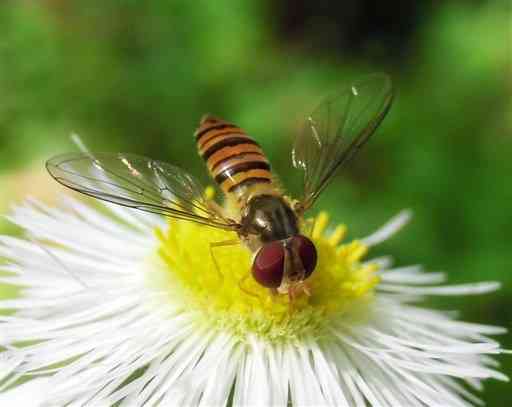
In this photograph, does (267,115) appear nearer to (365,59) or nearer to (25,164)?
(365,59)

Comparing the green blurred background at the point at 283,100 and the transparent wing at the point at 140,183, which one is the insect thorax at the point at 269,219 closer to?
the transparent wing at the point at 140,183

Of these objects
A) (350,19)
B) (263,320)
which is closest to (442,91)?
(350,19)

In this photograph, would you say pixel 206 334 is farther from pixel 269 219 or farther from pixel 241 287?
pixel 269 219

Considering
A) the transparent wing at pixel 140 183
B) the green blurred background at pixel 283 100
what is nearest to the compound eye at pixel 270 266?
the transparent wing at pixel 140 183

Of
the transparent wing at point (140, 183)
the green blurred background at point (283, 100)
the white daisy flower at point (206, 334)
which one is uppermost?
the green blurred background at point (283, 100)

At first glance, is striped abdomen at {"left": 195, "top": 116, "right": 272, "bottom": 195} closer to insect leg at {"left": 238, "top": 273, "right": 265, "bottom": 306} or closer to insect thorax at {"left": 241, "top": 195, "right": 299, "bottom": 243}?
insect thorax at {"left": 241, "top": 195, "right": 299, "bottom": 243}
